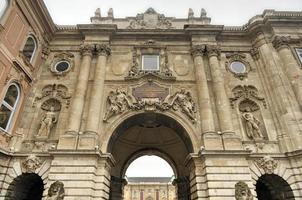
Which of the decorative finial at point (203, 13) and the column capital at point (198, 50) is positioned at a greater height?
the decorative finial at point (203, 13)

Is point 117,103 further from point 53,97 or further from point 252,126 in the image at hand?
point 252,126

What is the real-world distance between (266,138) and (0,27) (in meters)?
16.8

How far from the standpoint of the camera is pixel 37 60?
17375mm

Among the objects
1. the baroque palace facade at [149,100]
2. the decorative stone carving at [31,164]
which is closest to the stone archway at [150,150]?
the baroque palace facade at [149,100]

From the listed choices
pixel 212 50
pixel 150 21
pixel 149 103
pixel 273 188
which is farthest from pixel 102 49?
pixel 273 188

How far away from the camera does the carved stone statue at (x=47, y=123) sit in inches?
585

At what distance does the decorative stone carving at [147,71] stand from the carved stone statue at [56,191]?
26.1 ft

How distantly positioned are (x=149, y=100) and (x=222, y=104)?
4.69 meters

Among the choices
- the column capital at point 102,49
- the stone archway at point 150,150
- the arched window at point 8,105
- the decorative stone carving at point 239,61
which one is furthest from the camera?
the stone archway at point 150,150

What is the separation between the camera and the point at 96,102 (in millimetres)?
15430

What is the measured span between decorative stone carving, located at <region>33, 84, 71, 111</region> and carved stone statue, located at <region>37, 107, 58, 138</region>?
2.23 ft

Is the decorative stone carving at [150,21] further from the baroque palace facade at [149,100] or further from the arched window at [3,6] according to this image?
the arched window at [3,6]

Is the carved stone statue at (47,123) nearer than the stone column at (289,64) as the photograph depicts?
Yes

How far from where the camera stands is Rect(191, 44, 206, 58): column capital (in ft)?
58.0
